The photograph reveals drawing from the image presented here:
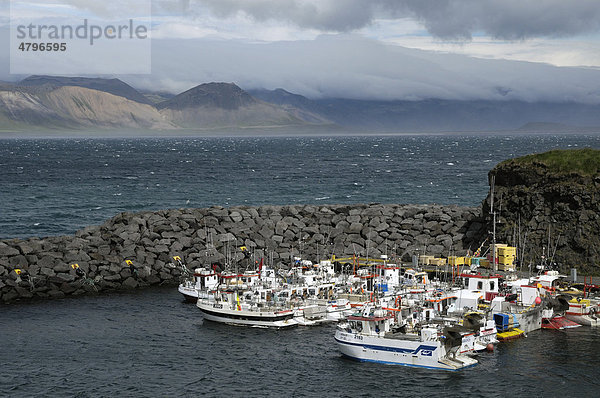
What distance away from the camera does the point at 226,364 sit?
1954 inches

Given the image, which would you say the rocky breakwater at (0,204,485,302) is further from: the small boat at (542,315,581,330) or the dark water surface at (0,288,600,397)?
the small boat at (542,315,581,330)

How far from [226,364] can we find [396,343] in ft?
36.0

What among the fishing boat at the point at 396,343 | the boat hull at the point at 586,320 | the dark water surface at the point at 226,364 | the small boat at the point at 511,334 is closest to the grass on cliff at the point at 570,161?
the boat hull at the point at 586,320

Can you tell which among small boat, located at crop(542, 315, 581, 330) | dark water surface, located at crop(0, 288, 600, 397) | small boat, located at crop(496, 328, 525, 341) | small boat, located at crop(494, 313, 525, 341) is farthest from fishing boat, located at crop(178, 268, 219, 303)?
small boat, located at crop(542, 315, 581, 330)

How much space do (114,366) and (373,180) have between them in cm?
13268

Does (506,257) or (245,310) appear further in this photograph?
(506,257)

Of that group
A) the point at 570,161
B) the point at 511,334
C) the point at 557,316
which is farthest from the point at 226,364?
the point at 570,161

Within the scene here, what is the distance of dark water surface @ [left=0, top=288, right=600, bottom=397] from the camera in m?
45.0

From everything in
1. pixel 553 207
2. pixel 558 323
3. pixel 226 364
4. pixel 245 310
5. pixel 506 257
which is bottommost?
pixel 226 364

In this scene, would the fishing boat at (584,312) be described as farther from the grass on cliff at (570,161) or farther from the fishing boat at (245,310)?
the fishing boat at (245,310)

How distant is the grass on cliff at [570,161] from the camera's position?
256ft

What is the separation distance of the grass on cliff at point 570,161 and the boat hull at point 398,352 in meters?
36.4

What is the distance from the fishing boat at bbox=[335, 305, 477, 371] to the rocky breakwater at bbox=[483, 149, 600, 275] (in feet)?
79.1

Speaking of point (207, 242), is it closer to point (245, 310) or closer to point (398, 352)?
point (245, 310)
